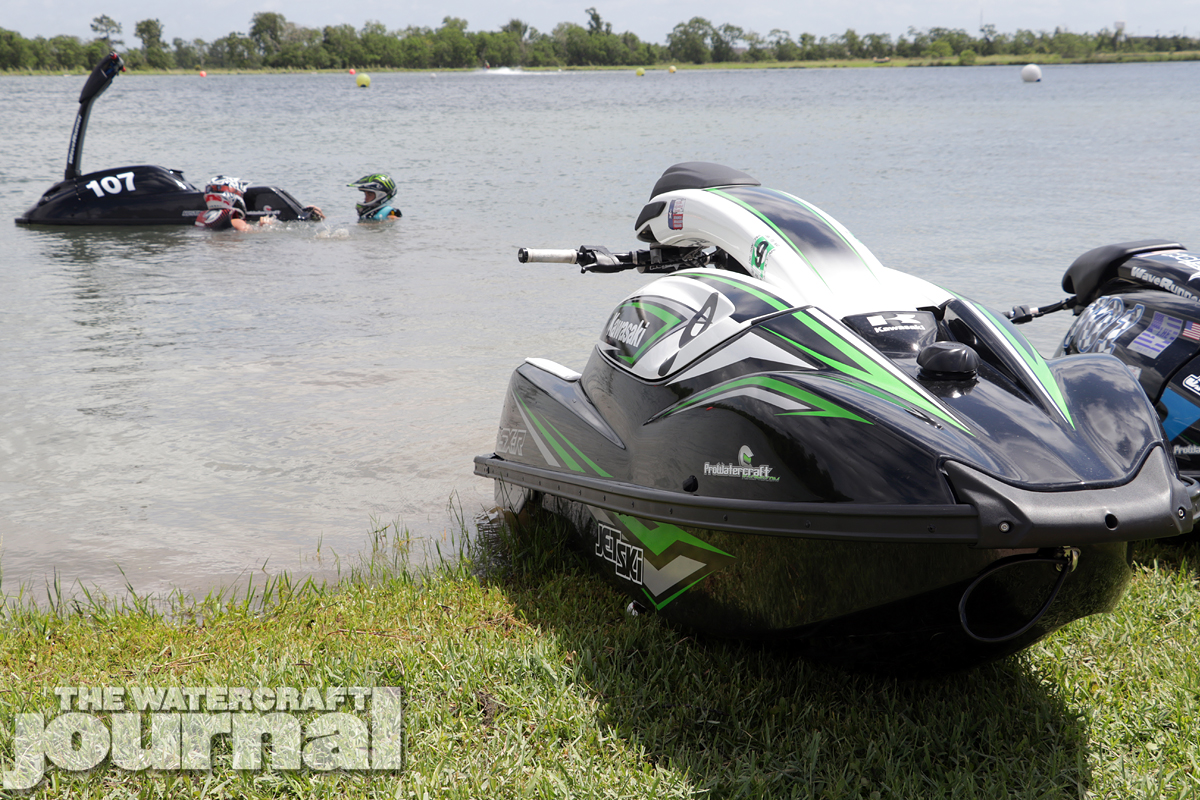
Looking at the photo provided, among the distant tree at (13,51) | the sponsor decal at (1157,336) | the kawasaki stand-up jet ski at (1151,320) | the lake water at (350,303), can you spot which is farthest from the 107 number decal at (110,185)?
the distant tree at (13,51)

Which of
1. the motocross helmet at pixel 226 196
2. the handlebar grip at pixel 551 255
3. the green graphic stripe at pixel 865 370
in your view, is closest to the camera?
the green graphic stripe at pixel 865 370

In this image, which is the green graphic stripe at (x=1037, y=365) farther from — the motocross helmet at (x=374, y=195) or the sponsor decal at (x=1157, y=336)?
the motocross helmet at (x=374, y=195)

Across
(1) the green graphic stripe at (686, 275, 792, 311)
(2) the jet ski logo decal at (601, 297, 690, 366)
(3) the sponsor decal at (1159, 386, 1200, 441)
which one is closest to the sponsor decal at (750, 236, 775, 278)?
(1) the green graphic stripe at (686, 275, 792, 311)

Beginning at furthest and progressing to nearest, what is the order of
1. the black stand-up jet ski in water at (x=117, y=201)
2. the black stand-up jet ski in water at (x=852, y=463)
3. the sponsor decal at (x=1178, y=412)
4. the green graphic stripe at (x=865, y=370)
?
the black stand-up jet ski in water at (x=117, y=201) < the sponsor decal at (x=1178, y=412) < the green graphic stripe at (x=865, y=370) < the black stand-up jet ski in water at (x=852, y=463)

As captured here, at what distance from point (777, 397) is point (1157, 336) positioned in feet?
6.47

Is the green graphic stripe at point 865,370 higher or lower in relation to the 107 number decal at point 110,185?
higher

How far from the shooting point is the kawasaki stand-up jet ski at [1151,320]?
10.2 ft

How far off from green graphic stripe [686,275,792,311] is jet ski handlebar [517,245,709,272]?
1.73ft

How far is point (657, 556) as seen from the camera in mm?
2561

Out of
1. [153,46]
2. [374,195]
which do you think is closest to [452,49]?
[153,46]

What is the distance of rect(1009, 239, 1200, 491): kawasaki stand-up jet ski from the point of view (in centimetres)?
311

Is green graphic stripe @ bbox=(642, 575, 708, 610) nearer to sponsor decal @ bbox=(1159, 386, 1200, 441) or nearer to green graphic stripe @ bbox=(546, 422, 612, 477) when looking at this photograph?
green graphic stripe @ bbox=(546, 422, 612, 477)

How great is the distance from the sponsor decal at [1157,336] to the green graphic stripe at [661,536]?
197 cm

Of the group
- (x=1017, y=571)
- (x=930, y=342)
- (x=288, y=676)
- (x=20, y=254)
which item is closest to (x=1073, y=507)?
(x=1017, y=571)
